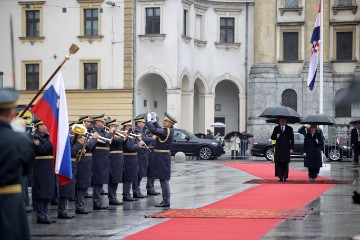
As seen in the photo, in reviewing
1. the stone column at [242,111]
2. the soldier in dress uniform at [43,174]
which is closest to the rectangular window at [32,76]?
the stone column at [242,111]

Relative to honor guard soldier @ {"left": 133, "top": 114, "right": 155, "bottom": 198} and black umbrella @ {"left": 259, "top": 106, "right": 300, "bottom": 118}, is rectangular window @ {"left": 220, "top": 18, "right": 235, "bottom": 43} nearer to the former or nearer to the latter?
black umbrella @ {"left": 259, "top": 106, "right": 300, "bottom": 118}

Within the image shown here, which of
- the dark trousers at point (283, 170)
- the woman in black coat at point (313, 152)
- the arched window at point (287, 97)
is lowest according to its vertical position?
the dark trousers at point (283, 170)

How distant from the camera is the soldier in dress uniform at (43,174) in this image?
15.6 meters

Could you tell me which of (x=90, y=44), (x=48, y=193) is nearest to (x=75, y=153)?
(x=48, y=193)

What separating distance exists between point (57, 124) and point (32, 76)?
130ft

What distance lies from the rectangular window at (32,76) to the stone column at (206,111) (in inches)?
404

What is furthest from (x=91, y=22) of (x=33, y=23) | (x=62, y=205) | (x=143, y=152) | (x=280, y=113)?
(x=62, y=205)

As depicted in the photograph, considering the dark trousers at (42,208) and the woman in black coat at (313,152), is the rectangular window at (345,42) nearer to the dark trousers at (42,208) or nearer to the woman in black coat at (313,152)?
the woman in black coat at (313,152)

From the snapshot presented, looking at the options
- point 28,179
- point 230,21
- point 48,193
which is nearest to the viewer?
point 48,193

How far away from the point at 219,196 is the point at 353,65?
33803 millimetres

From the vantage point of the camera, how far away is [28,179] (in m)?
18.9

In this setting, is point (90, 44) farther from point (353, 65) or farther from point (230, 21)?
point (353, 65)

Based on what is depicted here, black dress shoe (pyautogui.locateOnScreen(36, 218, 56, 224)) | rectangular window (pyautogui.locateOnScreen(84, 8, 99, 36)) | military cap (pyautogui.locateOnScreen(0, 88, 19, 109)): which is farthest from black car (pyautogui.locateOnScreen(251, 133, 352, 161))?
military cap (pyautogui.locateOnScreen(0, 88, 19, 109))

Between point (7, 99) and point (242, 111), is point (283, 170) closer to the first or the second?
point (7, 99)
